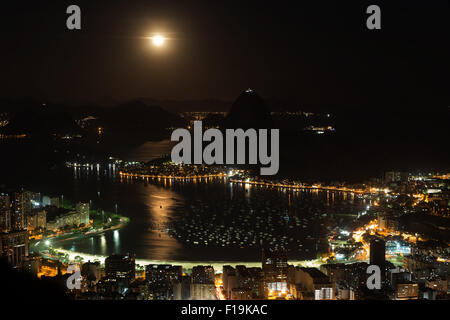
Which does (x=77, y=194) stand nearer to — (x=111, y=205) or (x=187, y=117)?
(x=111, y=205)

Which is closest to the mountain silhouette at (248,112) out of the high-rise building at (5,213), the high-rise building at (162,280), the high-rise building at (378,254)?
the high-rise building at (5,213)

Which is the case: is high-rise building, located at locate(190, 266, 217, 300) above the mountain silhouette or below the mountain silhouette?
below

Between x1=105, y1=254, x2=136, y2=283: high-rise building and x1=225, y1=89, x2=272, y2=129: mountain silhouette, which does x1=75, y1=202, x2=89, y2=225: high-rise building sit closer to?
x1=105, y1=254, x2=136, y2=283: high-rise building

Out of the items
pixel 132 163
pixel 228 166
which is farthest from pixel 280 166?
pixel 132 163

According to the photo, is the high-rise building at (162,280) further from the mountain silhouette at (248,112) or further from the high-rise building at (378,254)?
the mountain silhouette at (248,112)

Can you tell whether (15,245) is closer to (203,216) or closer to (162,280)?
(162,280)

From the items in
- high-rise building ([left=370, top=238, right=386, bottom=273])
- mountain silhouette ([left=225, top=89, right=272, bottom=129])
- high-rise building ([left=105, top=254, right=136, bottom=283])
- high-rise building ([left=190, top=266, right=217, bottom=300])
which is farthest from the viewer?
mountain silhouette ([left=225, top=89, right=272, bottom=129])

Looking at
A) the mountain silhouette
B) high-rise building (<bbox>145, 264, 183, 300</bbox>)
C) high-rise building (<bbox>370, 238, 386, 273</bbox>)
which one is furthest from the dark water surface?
the mountain silhouette

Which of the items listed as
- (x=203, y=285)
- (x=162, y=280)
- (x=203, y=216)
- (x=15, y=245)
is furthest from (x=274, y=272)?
(x=203, y=216)

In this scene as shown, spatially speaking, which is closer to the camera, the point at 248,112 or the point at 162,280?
the point at 162,280
